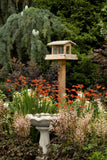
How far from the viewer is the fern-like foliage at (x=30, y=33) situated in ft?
30.3

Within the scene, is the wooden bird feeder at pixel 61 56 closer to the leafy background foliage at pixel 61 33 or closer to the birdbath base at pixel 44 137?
the leafy background foliage at pixel 61 33

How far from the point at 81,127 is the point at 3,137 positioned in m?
1.38

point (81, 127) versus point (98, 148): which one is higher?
point (81, 127)

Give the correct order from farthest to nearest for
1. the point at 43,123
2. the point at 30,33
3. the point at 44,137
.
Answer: the point at 30,33
the point at 44,137
the point at 43,123

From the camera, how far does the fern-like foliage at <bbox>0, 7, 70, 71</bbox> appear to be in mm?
9227

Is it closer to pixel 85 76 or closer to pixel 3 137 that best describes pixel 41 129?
pixel 3 137

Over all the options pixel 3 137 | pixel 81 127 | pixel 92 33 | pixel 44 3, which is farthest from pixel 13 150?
pixel 44 3

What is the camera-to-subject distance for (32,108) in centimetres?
500

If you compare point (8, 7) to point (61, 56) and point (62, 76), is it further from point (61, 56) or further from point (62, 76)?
point (62, 76)

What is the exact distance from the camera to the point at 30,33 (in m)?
9.41

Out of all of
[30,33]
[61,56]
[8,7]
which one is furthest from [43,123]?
[8,7]

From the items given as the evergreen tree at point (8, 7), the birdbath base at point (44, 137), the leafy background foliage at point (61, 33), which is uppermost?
the evergreen tree at point (8, 7)

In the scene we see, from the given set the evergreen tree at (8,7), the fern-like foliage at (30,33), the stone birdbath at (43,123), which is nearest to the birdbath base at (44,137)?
the stone birdbath at (43,123)

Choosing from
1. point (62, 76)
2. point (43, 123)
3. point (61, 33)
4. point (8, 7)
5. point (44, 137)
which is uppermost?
point (8, 7)
